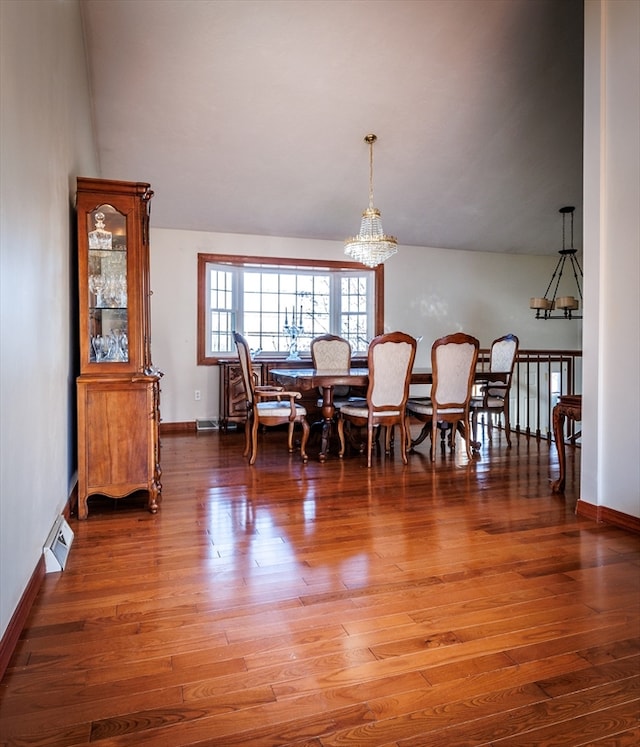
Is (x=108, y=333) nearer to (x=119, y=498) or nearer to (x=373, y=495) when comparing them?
(x=119, y=498)

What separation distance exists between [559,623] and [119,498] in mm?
2581

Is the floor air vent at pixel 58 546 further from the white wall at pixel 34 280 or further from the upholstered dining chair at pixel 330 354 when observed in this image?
the upholstered dining chair at pixel 330 354

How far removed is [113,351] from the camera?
307 cm

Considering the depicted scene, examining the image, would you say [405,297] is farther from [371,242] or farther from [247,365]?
[247,365]

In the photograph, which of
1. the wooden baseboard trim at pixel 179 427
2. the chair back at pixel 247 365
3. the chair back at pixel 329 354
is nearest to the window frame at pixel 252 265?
the wooden baseboard trim at pixel 179 427

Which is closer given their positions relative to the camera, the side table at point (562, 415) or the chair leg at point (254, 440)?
the side table at point (562, 415)

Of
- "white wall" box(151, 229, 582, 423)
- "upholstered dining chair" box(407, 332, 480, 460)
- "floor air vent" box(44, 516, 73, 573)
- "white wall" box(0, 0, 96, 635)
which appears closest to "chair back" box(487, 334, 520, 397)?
"upholstered dining chair" box(407, 332, 480, 460)

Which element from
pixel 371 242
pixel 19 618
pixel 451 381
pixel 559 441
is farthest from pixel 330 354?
pixel 19 618

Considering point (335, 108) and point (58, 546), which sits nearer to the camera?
point (58, 546)

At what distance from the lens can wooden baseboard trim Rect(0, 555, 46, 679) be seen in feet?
4.87

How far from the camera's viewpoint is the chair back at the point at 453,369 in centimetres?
432

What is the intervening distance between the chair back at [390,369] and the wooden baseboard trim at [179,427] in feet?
9.45

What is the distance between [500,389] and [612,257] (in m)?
2.88

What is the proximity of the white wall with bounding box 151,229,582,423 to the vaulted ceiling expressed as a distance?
25 cm
